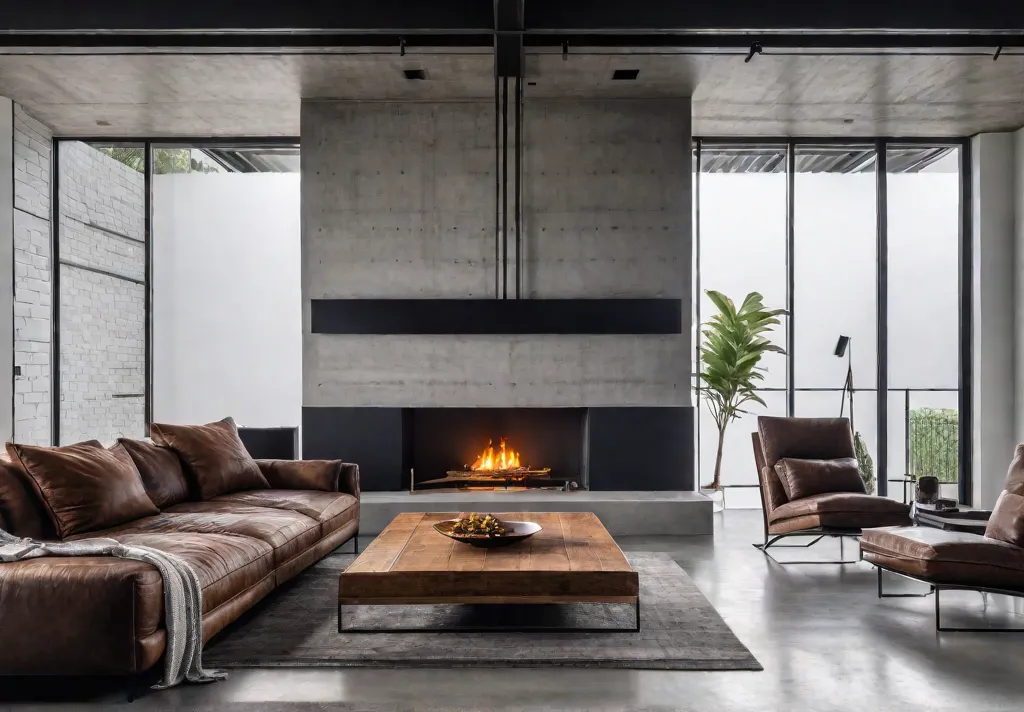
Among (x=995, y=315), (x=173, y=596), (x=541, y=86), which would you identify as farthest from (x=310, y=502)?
(x=995, y=315)

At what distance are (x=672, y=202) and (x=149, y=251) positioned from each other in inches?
186

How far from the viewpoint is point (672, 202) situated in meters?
6.52

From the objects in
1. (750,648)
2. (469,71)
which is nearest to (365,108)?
(469,71)

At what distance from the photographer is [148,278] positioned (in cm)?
740

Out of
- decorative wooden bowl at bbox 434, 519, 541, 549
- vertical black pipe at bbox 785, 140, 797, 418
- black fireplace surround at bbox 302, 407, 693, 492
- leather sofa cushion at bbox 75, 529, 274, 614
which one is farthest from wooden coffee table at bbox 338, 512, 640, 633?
A: vertical black pipe at bbox 785, 140, 797, 418

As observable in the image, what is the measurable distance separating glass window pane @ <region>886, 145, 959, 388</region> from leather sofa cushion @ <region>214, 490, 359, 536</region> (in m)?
5.28

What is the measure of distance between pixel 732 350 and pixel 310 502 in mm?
3968

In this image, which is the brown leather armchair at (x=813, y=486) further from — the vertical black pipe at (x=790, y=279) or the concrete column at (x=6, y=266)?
the concrete column at (x=6, y=266)

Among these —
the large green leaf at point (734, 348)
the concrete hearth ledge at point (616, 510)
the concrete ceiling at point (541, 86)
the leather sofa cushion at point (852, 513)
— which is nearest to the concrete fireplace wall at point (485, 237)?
the concrete ceiling at point (541, 86)

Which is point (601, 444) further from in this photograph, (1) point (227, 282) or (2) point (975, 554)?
(1) point (227, 282)

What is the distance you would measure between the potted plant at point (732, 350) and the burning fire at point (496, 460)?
1781 millimetres

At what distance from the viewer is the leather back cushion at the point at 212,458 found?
188 inches
